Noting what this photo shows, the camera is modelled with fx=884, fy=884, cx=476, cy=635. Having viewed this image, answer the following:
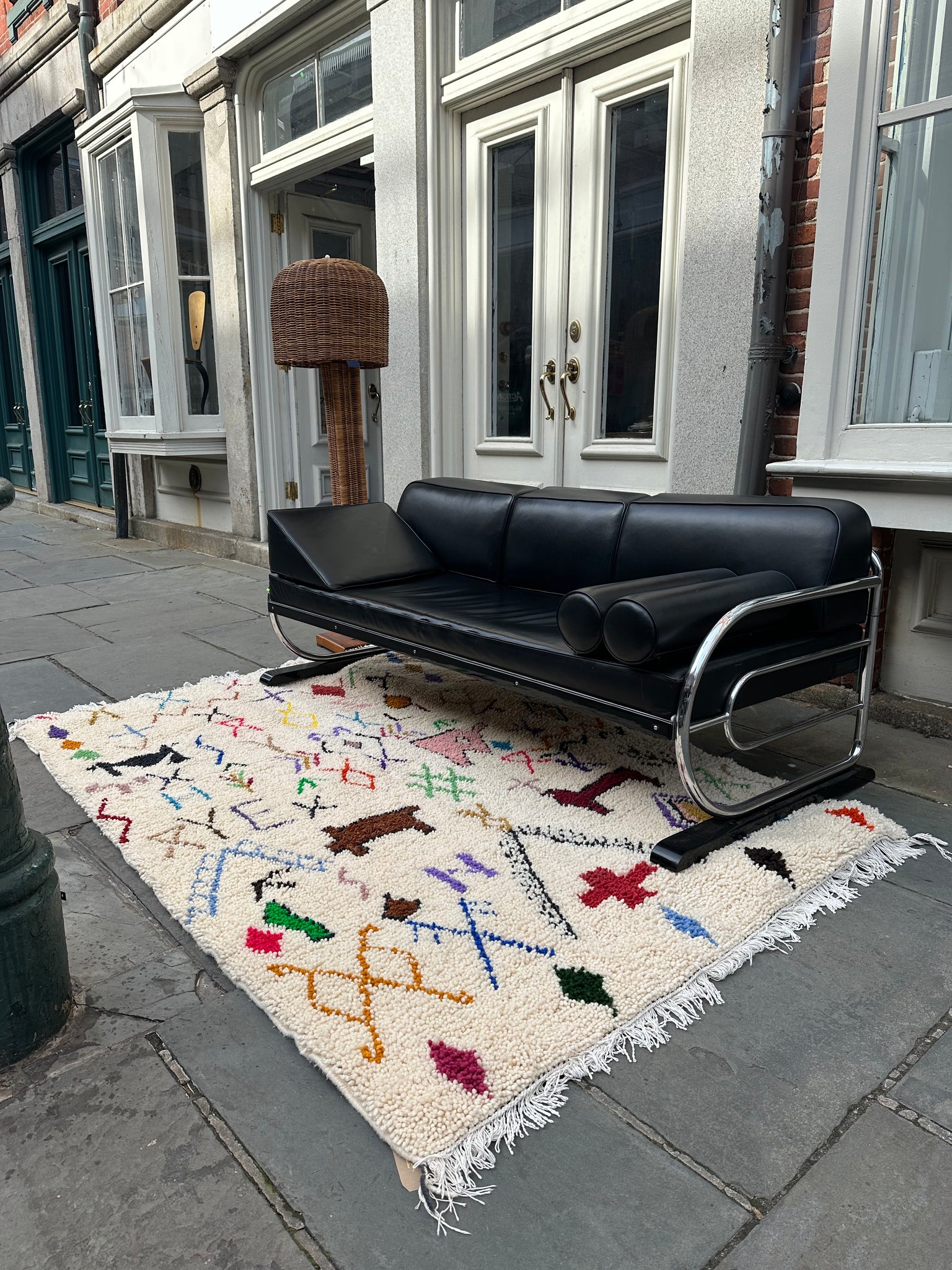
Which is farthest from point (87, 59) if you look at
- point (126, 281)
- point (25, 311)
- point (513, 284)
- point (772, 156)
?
point (772, 156)

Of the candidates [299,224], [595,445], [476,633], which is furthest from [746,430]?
[299,224]

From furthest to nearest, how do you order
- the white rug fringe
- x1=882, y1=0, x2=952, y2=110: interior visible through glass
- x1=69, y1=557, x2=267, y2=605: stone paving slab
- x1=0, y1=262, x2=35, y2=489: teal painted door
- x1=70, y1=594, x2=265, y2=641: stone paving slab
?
x1=0, y1=262, x2=35, y2=489: teal painted door
x1=69, y1=557, x2=267, y2=605: stone paving slab
x1=70, y1=594, x2=265, y2=641: stone paving slab
x1=882, y1=0, x2=952, y2=110: interior visible through glass
the white rug fringe

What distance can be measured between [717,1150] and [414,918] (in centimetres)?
77

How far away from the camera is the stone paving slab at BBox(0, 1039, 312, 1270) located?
1.17 meters

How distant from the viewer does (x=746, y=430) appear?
322cm

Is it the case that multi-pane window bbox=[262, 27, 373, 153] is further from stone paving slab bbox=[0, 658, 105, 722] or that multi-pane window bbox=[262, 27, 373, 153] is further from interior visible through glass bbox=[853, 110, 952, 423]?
stone paving slab bbox=[0, 658, 105, 722]

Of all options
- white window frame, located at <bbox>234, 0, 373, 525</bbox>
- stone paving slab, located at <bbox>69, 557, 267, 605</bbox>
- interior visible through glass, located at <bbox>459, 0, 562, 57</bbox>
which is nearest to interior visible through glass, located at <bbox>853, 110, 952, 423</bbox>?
interior visible through glass, located at <bbox>459, 0, 562, 57</bbox>

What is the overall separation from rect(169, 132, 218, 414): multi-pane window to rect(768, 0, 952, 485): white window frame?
4.98m

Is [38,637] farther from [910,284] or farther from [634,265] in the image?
[910,284]

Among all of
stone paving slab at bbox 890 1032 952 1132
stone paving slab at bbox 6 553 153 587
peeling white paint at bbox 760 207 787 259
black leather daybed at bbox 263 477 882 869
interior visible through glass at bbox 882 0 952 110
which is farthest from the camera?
stone paving slab at bbox 6 553 153 587

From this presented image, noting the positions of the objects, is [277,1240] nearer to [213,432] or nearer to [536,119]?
[536,119]

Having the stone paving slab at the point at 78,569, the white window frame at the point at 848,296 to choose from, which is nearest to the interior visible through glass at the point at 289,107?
the stone paving slab at the point at 78,569

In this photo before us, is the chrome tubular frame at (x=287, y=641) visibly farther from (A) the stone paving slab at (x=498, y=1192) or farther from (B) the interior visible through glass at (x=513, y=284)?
(A) the stone paving slab at (x=498, y=1192)

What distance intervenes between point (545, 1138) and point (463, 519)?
257cm
